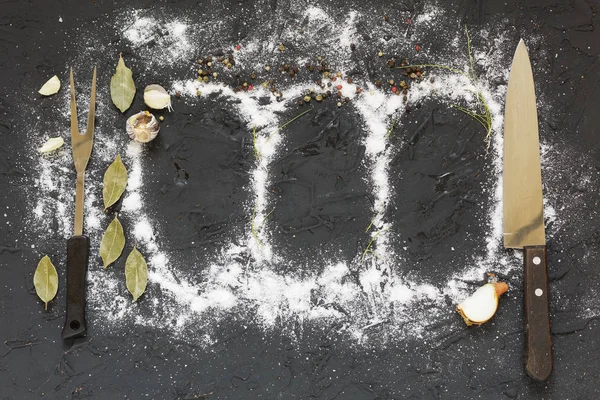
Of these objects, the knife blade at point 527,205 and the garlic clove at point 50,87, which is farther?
the garlic clove at point 50,87

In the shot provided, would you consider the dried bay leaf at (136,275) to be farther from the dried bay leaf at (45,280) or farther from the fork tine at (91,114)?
the fork tine at (91,114)

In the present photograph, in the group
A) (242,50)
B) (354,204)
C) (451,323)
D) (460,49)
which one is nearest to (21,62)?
(242,50)

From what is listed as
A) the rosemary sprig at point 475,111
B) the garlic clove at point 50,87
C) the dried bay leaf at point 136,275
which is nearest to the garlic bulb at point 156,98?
the garlic clove at point 50,87

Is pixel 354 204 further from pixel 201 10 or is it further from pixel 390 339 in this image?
pixel 201 10

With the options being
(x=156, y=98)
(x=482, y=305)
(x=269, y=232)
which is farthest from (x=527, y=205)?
(x=156, y=98)

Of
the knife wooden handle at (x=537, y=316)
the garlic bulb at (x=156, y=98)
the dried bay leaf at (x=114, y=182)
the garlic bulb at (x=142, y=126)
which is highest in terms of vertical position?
the garlic bulb at (x=156, y=98)
